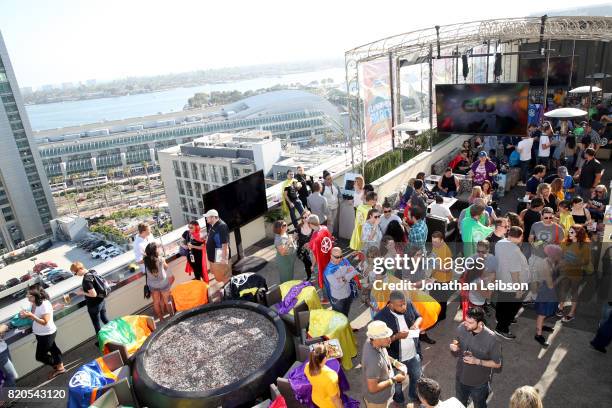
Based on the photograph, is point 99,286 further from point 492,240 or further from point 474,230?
point 492,240

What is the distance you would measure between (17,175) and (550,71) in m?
105

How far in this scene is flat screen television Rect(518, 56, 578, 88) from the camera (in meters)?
20.9

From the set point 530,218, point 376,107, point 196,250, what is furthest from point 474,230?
point 376,107

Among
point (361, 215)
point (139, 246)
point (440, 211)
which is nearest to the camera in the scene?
point (139, 246)

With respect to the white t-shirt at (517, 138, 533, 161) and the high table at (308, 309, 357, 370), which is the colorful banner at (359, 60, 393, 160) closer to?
A: the white t-shirt at (517, 138, 533, 161)

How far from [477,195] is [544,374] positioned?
329cm

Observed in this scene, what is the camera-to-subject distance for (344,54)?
11.7 m

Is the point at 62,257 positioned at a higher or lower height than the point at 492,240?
lower

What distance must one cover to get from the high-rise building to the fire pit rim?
9856 centimetres

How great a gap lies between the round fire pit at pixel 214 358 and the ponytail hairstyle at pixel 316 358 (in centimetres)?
95

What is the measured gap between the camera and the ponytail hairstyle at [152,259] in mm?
6246

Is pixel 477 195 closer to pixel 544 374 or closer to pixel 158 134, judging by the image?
pixel 544 374

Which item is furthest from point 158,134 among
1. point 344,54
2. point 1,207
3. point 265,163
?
point 344,54

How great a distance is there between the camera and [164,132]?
145m
